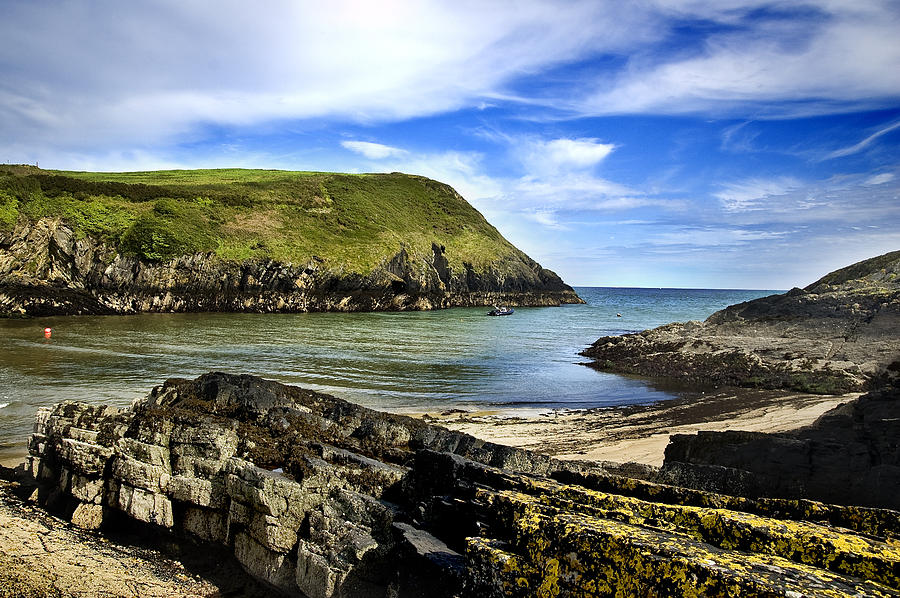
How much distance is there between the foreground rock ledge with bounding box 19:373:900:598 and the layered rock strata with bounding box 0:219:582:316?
50002mm

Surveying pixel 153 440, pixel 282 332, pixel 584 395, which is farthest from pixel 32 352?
pixel 584 395

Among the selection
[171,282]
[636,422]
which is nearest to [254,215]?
[171,282]

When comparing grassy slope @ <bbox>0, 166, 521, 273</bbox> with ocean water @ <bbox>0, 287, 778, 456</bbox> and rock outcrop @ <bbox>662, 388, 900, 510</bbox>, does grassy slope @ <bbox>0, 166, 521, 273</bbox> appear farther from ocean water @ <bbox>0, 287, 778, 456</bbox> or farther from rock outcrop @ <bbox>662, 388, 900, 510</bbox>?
rock outcrop @ <bbox>662, 388, 900, 510</bbox>

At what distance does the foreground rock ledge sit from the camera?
3.29 meters

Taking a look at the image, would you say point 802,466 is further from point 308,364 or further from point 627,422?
point 308,364

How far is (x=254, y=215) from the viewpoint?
76.2m

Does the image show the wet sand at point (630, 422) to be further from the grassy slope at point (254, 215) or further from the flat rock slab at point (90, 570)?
the grassy slope at point (254, 215)

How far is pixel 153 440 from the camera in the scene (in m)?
7.60

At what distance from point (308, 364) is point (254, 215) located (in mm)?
55022

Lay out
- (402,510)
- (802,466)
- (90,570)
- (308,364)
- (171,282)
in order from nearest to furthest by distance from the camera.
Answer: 1. (402,510)
2. (90,570)
3. (802,466)
4. (308,364)
5. (171,282)

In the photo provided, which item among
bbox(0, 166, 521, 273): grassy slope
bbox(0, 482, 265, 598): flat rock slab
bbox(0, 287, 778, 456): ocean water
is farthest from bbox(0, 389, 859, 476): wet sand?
bbox(0, 166, 521, 273): grassy slope

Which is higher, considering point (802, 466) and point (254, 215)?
point (254, 215)

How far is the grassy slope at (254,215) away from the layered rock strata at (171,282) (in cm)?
166

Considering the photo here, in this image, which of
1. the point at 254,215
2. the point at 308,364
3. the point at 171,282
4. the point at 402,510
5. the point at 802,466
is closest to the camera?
the point at 402,510
